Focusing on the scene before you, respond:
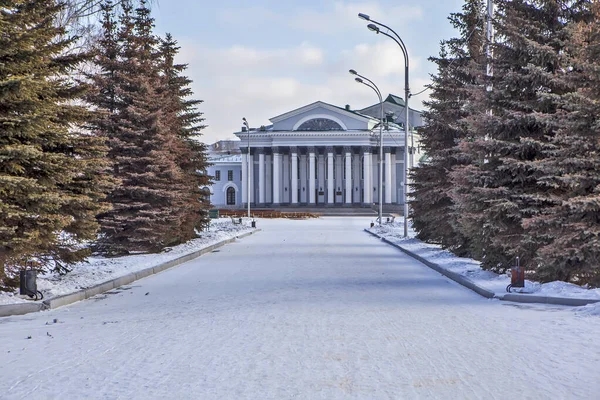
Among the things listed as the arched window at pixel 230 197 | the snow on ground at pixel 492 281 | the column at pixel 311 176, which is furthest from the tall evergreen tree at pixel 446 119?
the arched window at pixel 230 197

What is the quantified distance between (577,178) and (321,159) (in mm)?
86722

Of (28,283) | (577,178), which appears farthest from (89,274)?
(577,178)

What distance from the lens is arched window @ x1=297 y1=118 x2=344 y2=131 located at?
93.6 meters

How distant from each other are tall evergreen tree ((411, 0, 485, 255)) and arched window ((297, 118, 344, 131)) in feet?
228

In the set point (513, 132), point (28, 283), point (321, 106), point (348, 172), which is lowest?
point (28, 283)

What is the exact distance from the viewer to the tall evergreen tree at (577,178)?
11.4m

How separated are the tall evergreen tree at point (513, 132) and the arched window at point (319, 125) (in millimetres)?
78602

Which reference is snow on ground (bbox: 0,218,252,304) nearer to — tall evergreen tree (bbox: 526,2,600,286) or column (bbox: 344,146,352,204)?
tall evergreen tree (bbox: 526,2,600,286)

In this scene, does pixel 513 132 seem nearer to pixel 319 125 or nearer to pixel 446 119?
pixel 446 119

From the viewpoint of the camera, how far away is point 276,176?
95.6 metres

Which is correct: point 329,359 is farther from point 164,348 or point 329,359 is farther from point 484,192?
point 484,192

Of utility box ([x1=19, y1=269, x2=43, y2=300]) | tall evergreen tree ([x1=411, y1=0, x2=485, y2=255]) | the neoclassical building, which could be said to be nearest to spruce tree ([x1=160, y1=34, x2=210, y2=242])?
tall evergreen tree ([x1=411, y1=0, x2=485, y2=255])

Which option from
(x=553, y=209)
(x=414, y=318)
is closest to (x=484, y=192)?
(x=553, y=209)

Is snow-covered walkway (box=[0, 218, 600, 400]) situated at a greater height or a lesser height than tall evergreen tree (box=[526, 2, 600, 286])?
lesser
